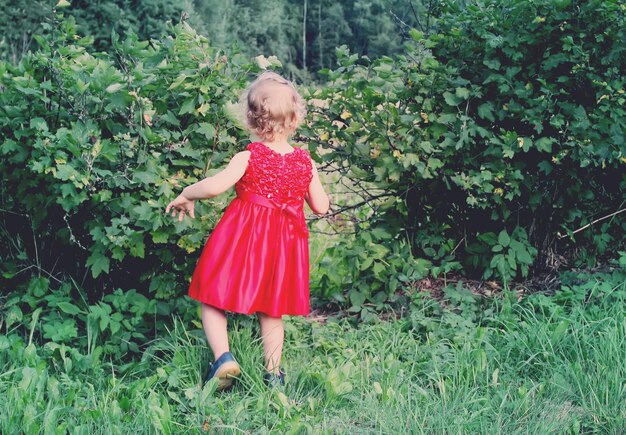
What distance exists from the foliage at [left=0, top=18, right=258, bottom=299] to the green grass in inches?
20.8

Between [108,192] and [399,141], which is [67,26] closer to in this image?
[108,192]

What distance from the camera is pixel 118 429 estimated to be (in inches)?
105

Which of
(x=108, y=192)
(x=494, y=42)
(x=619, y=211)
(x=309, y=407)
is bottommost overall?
(x=309, y=407)

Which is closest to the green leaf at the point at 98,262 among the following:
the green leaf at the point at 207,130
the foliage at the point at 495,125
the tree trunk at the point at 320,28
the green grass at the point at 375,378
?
the green grass at the point at 375,378

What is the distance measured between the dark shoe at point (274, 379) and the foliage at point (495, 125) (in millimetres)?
1278

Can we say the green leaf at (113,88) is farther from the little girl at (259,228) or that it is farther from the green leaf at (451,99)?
the green leaf at (451,99)

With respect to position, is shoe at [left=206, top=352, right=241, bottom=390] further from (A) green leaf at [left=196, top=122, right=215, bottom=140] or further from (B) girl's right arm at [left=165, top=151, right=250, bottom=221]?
(A) green leaf at [left=196, top=122, right=215, bottom=140]

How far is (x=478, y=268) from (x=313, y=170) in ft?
5.19

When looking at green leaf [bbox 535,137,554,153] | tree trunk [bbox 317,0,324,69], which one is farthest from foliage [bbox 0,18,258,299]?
tree trunk [bbox 317,0,324,69]

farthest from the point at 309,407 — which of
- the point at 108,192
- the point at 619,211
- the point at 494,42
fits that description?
the point at 619,211

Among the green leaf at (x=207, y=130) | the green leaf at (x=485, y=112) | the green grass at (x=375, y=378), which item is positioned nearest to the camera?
the green grass at (x=375, y=378)

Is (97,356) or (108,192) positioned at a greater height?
(108,192)

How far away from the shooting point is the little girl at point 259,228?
305 cm

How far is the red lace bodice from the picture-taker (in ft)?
10.1
